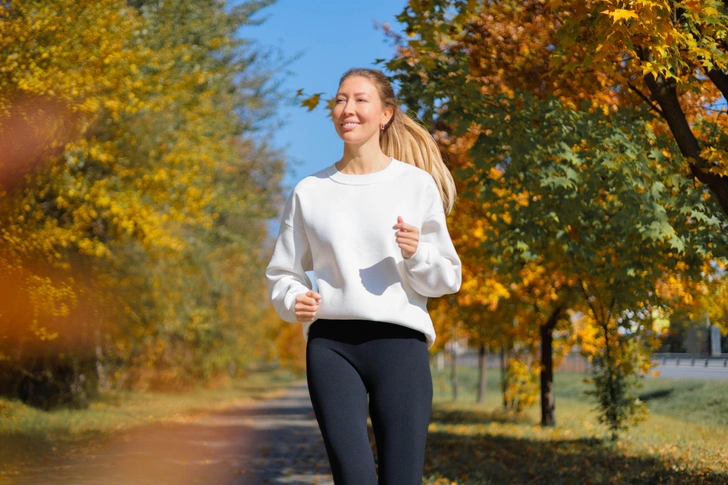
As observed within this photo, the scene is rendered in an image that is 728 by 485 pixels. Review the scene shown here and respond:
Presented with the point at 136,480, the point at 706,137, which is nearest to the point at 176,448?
the point at 136,480

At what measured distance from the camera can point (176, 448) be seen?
12602 millimetres

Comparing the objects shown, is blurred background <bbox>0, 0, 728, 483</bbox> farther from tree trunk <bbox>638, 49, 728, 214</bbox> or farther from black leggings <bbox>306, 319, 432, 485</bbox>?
black leggings <bbox>306, 319, 432, 485</bbox>

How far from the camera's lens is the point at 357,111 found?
3.24 m

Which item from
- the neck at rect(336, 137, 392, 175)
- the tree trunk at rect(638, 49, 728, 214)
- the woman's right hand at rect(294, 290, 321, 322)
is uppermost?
the tree trunk at rect(638, 49, 728, 214)

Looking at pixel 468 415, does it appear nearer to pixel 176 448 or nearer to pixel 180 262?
pixel 180 262

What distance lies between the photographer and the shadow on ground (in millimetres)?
8695

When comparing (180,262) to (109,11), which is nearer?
(109,11)

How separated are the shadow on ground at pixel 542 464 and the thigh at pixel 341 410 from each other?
234 inches

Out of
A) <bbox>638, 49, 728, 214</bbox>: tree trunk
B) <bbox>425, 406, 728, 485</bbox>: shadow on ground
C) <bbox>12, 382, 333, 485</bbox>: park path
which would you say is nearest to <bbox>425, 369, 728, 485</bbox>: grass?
<bbox>425, 406, 728, 485</bbox>: shadow on ground

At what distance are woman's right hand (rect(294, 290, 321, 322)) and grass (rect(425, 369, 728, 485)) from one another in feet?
19.6

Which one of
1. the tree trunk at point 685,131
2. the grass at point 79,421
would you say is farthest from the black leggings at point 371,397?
the grass at point 79,421

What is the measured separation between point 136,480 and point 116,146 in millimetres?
6643

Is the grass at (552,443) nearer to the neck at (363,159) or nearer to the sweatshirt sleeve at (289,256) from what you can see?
the sweatshirt sleeve at (289,256)

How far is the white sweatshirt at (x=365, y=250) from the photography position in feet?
9.84
